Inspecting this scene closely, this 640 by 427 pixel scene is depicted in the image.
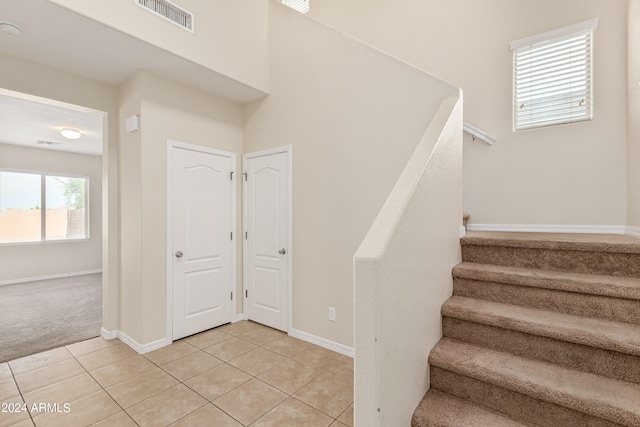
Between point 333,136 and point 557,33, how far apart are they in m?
2.20

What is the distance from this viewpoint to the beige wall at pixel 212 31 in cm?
234

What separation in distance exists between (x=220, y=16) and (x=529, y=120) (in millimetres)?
3258

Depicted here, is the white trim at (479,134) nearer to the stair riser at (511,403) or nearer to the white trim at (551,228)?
the white trim at (551,228)

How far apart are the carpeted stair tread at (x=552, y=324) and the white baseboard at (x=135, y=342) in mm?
2779

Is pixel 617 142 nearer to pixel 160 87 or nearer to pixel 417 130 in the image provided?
pixel 417 130

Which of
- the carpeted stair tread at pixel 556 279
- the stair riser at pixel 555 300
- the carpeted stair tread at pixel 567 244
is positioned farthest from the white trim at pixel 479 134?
the stair riser at pixel 555 300

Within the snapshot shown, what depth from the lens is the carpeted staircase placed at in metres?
1.21

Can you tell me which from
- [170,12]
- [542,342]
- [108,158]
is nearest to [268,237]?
[108,158]

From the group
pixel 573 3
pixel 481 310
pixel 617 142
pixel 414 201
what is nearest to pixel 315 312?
pixel 481 310

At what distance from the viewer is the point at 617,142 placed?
2.48 m

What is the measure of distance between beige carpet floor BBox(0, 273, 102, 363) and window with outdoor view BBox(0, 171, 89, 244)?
103 cm

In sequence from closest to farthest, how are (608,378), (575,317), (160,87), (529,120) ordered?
(608,378)
(575,317)
(529,120)
(160,87)

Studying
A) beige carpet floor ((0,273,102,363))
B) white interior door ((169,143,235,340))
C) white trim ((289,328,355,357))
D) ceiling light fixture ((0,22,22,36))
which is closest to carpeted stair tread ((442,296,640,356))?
white trim ((289,328,355,357))

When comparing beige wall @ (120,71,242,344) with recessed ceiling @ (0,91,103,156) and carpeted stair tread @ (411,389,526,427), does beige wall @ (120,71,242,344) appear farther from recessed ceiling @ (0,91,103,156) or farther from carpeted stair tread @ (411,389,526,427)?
carpeted stair tread @ (411,389,526,427)
